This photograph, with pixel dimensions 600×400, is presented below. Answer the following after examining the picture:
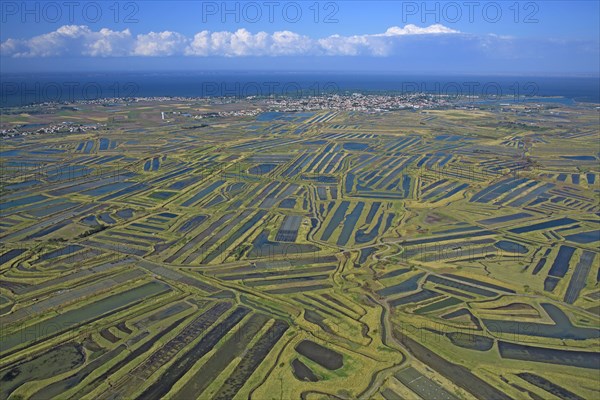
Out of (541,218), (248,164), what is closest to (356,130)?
(248,164)

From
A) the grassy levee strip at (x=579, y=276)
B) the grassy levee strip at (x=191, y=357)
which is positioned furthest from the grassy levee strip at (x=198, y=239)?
the grassy levee strip at (x=579, y=276)

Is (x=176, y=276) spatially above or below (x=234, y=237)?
below

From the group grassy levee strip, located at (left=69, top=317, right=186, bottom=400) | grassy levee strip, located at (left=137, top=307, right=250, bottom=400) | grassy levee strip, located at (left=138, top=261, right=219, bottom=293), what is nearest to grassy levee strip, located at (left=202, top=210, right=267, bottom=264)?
grassy levee strip, located at (left=138, top=261, right=219, bottom=293)

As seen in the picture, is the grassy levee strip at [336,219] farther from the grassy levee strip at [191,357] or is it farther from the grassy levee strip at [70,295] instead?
the grassy levee strip at [70,295]

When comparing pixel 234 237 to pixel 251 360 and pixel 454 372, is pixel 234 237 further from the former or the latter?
pixel 454 372

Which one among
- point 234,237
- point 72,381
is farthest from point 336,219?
point 72,381

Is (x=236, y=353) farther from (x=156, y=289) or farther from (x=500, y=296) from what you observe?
(x=500, y=296)
